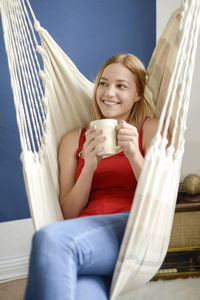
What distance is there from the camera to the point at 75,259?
35.7 inches

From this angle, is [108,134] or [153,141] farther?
[108,134]

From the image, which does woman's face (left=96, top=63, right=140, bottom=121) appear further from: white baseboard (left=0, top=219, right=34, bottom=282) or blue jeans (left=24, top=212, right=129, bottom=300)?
white baseboard (left=0, top=219, right=34, bottom=282)

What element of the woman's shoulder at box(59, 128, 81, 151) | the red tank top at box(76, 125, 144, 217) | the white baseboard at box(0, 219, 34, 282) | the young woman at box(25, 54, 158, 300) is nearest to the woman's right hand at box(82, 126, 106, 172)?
the young woman at box(25, 54, 158, 300)

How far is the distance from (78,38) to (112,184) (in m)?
1.01

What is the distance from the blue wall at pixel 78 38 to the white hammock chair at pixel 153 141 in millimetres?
504

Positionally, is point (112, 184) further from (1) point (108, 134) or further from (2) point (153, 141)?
(2) point (153, 141)

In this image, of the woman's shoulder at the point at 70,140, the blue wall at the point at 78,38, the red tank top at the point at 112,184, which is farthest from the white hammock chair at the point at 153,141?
the blue wall at the point at 78,38

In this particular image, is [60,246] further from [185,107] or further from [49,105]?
[49,105]

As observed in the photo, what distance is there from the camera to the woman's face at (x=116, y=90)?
4.56ft

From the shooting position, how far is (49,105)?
4.82ft

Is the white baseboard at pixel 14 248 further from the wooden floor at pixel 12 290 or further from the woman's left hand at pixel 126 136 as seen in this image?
the woman's left hand at pixel 126 136

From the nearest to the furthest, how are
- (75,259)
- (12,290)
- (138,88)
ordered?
(75,259) < (138,88) < (12,290)

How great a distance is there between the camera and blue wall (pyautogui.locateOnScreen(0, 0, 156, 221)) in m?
1.94

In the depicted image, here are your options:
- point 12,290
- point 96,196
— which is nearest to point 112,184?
point 96,196
